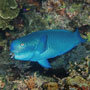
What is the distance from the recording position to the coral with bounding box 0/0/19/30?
470 cm

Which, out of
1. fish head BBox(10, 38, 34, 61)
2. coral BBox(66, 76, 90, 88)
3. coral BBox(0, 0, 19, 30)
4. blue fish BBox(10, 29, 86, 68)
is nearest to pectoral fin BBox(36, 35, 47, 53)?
blue fish BBox(10, 29, 86, 68)

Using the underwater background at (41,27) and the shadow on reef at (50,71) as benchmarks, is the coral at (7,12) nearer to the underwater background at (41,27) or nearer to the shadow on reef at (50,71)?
the underwater background at (41,27)

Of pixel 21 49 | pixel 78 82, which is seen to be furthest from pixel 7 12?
pixel 78 82

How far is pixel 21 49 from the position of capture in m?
2.64

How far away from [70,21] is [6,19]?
97.1 inches

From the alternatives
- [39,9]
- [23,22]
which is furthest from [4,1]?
[39,9]

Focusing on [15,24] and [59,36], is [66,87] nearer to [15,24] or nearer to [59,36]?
[59,36]

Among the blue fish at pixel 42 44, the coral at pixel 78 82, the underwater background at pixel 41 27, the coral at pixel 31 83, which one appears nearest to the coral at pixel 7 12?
the underwater background at pixel 41 27

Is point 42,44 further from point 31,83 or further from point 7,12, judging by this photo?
point 7,12

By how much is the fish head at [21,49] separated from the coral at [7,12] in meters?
2.38

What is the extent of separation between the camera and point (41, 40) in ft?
9.12

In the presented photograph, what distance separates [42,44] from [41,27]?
227cm

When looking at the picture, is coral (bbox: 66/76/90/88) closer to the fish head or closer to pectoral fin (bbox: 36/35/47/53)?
pectoral fin (bbox: 36/35/47/53)

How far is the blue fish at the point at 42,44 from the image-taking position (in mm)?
2648
